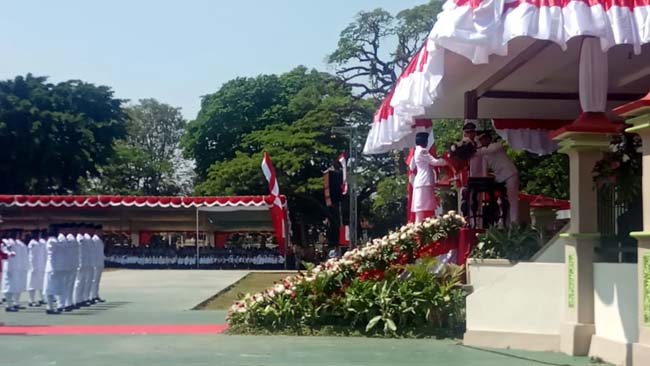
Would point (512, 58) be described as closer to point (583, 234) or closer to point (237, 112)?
point (583, 234)

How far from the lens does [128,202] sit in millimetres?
35125

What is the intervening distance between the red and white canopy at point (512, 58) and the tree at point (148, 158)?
119 ft

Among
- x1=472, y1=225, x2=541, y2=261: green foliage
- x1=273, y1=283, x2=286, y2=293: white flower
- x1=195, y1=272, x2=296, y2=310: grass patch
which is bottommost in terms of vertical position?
x1=195, y1=272, x2=296, y2=310: grass patch

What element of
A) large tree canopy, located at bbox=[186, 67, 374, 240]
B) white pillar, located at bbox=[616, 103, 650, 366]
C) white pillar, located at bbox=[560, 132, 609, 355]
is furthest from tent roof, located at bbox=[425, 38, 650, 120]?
large tree canopy, located at bbox=[186, 67, 374, 240]

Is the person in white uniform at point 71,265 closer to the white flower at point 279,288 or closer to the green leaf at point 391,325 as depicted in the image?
the white flower at point 279,288

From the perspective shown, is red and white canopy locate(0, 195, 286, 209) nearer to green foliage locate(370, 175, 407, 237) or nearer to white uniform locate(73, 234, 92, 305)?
green foliage locate(370, 175, 407, 237)

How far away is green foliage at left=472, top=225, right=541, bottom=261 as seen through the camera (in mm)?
10750

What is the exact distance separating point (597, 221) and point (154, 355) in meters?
5.13

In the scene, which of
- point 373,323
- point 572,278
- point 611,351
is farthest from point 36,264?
point 611,351

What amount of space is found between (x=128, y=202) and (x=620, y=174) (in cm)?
2850

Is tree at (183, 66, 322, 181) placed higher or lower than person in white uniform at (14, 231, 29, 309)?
higher

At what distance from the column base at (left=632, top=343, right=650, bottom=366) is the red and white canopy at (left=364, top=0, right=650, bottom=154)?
2.82 metres

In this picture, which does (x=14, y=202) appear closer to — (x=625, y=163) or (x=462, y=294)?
(x=462, y=294)

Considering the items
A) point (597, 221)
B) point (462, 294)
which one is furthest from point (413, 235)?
point (597, 221)
